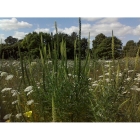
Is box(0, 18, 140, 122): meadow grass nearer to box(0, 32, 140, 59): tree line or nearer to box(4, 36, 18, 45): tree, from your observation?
box(0, 32, 140, 59): tree line

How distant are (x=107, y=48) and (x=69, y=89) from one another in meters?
0.44

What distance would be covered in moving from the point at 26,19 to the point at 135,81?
2.97ft

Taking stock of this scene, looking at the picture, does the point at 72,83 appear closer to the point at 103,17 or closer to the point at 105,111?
the point at 105,111

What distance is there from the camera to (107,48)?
226 centimetres

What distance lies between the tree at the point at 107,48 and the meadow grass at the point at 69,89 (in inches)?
2.3

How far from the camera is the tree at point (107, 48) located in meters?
2.22

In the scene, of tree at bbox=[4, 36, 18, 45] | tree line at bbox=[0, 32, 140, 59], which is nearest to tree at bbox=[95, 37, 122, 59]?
tree line at bbox=[0, 32, 140, 59]

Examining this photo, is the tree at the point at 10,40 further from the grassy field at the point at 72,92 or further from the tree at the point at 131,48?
the tree at the point at 131,48

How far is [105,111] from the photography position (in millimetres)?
1933

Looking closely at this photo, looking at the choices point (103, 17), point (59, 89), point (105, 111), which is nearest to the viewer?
point (105, 111)

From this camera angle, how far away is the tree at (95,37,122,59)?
222cm

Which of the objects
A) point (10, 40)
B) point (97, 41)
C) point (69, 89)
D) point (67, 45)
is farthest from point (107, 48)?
point (10, 40)

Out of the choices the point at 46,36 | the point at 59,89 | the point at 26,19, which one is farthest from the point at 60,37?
the point at 59,89

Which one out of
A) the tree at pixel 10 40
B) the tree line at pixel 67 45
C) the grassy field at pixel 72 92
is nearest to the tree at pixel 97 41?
the tree line at pixel 67 45
